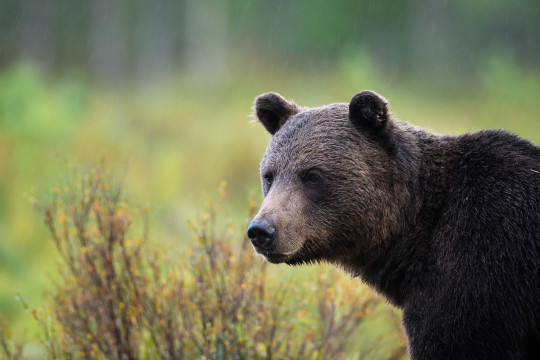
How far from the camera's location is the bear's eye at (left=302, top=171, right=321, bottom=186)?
4156mm

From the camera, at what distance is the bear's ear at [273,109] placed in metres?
4.66

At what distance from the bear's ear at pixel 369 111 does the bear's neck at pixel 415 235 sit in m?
0.21

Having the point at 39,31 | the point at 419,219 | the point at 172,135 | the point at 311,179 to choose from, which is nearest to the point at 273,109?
the point at 311,179

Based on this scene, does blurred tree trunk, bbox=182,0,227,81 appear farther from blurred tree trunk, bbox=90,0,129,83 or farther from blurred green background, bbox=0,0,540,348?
blurred tree trunk, bbox=90,0,129,83

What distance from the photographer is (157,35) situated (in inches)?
1292

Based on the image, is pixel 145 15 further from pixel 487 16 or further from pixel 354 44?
pixel 487 16

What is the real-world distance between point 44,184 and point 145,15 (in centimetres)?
2346

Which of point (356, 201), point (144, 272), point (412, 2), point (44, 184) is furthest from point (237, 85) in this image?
point (356, 201)

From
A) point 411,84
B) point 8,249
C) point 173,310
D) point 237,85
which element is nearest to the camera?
point 173,310

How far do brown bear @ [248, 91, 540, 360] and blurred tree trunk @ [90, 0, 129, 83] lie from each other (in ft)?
93.7

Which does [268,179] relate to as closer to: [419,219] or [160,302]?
[419,219]

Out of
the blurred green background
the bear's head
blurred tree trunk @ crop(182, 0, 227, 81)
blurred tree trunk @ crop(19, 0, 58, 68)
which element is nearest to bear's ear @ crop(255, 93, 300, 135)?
the bear's head

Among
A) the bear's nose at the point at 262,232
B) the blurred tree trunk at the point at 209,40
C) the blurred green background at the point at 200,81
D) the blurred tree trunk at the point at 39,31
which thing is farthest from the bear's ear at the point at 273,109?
the blurred tree trunk at the point at 39,31

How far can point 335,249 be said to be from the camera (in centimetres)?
422
